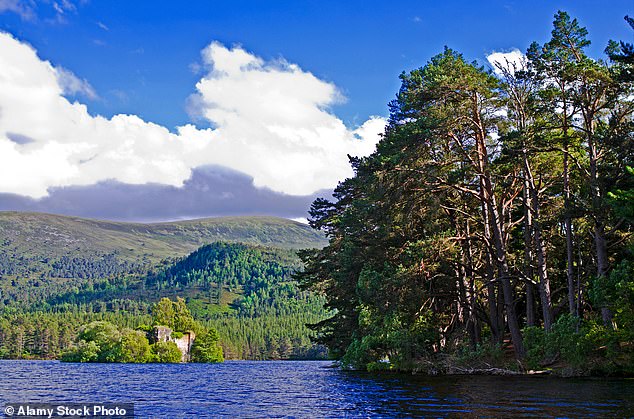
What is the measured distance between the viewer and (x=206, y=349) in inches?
5910

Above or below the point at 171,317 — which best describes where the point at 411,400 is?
below

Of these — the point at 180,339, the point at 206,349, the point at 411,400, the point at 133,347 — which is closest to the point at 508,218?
the point at 411,400

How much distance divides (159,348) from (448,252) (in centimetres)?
10796

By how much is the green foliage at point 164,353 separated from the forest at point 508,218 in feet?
305

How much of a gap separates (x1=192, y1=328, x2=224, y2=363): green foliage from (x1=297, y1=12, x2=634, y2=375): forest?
10069 centimetres

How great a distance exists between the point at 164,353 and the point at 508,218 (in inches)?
4156

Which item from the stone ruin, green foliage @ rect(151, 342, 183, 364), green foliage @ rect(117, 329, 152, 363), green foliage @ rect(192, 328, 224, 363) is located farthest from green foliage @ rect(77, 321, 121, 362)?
green foliage @ rect(192, 328, 224, 363)

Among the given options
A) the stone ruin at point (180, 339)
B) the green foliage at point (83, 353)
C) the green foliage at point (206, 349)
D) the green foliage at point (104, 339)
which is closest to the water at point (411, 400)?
the green foliage at point (104, 339)

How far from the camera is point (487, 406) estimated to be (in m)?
24.0

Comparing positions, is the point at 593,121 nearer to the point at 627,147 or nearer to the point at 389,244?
the point at 627,147

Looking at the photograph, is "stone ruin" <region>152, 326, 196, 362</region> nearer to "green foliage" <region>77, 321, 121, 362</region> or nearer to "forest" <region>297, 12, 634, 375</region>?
"green foliage" <region>77, 321, 121, 362</region>

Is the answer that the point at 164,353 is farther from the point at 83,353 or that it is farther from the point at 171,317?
the point at 83,353

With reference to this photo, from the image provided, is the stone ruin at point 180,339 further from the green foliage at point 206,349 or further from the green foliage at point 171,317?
the green foliage at point 171,317

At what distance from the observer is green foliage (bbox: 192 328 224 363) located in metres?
148
